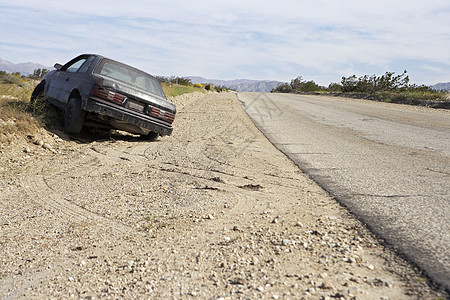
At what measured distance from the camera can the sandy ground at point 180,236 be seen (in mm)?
2287

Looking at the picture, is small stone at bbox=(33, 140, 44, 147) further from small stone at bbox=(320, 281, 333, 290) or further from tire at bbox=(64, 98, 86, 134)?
small stone at bbox=(320, 281, 333, 290)

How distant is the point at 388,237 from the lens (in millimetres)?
3000

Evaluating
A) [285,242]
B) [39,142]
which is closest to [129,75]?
[39,142]

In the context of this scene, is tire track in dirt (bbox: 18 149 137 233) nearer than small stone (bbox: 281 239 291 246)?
No

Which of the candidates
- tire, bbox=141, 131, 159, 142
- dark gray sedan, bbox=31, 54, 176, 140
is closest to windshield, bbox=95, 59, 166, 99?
dark gray sedan, bbox=31, 54, 176, 140

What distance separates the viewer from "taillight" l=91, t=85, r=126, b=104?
6449mm

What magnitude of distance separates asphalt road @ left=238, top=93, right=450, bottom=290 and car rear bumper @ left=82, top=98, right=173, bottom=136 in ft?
8.20

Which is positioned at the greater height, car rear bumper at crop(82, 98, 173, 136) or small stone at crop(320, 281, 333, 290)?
car rear bumper at crop(82, 98, 173, 136)

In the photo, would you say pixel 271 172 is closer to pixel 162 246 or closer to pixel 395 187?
pixel 395 187

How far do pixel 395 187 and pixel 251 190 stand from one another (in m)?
1.82

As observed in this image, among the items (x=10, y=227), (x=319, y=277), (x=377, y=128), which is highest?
(x=377, y=128)

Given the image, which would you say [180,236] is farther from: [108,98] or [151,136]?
[151,136]

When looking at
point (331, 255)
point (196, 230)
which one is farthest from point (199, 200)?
point (331, 255)

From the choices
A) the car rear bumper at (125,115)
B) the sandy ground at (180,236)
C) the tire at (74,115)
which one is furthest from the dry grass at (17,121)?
the car rear bumper at (125,115)
